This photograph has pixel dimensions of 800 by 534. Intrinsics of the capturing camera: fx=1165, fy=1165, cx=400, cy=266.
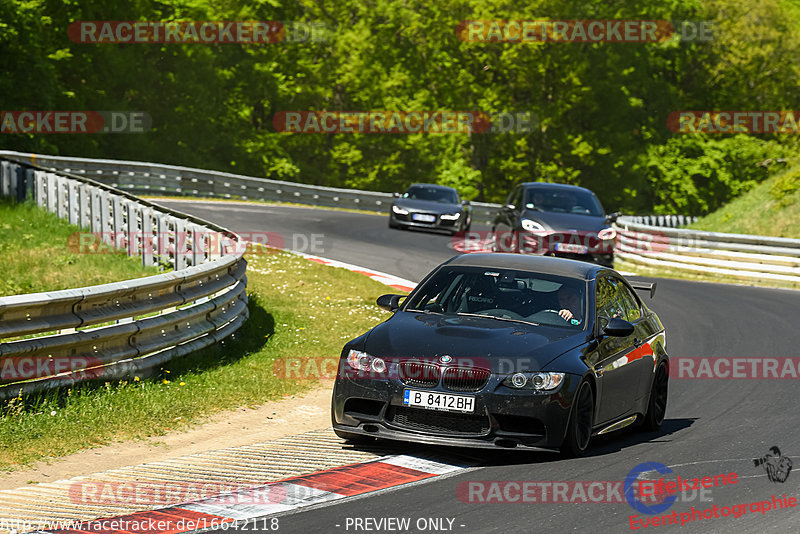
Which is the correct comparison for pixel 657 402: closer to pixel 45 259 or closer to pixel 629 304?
pixel 629 304

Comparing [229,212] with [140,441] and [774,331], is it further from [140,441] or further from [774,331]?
[140,441]

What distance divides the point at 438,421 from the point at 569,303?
5.69ft

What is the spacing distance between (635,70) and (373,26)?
15.2m

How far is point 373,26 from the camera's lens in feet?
220

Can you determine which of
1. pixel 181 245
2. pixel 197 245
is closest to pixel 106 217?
pixel 181 245

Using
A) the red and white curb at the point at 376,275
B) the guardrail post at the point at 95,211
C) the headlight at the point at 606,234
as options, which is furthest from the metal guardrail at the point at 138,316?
the headlight at the point at 606,234

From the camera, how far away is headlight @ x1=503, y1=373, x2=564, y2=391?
8.01 metres

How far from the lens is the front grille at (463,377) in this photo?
805 cm

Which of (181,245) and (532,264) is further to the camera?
(181,245)

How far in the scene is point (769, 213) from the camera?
3309 cm

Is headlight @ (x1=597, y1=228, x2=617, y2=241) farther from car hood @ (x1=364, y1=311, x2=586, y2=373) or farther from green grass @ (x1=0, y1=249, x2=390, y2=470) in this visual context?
car hood @ (x1=364, y1=311, x2=586, y2=373)

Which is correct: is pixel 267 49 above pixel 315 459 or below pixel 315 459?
above

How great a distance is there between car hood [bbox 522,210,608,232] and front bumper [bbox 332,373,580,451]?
45.3 ft

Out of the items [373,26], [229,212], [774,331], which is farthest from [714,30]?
[774,331]
